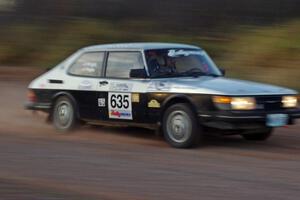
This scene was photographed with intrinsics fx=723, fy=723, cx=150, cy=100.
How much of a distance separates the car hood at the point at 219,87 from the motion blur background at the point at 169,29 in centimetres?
669

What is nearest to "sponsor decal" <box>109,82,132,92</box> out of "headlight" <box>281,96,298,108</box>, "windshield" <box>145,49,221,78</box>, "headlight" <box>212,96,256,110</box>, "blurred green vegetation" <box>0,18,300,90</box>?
"windshield" <box>145,49,221,78</box>

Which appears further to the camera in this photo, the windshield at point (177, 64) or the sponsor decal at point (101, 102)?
the sponsor decal at point (101, 102)

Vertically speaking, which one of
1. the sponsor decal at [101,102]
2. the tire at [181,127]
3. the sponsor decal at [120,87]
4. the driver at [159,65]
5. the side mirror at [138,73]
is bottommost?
the tire at [181,127]

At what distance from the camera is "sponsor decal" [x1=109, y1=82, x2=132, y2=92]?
10.9m

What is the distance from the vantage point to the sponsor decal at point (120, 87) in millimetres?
10922

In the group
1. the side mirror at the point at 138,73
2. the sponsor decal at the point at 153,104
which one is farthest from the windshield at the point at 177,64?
the sponsor decal at the point at 153,104

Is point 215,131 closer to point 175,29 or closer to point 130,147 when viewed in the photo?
point 130,147

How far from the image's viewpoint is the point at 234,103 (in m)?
9.78

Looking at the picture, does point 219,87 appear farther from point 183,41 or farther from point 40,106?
point 183,41

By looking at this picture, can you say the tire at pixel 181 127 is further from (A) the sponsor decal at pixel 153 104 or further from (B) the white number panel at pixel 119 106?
(B) the white number panel at pixel 119 106

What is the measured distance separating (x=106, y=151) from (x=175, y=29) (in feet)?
42.8

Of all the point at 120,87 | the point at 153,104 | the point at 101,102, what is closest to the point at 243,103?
the point at 153,104

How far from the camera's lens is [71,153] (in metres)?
9.79

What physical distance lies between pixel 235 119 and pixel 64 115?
11.5 feet
